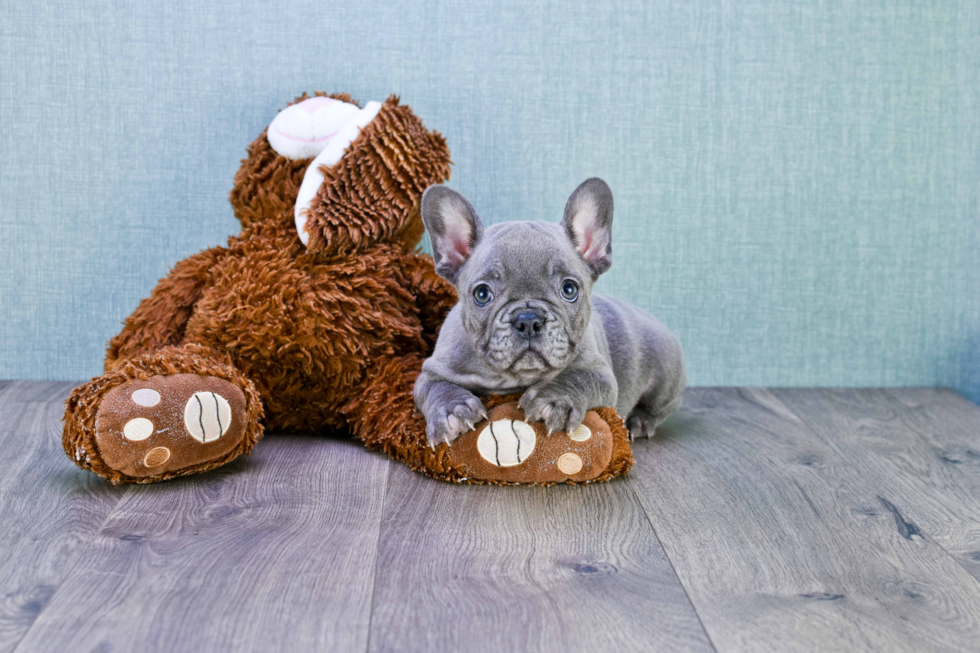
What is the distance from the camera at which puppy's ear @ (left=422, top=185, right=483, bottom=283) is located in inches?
67.9

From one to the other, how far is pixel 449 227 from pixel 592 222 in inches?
10.9

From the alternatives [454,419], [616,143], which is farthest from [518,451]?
[616,143]

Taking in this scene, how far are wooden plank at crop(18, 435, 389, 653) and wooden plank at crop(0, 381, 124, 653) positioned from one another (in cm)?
3

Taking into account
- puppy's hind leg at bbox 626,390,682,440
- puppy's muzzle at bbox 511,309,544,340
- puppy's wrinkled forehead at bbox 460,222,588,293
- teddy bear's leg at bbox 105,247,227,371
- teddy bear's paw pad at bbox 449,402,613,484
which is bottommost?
puppy's hind leg at bbox 626,390,682,440

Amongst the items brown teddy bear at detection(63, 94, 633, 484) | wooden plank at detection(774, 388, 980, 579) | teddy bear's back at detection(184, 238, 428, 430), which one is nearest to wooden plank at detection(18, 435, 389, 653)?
brown teddy bear at detection(63, 94, 633, 484)

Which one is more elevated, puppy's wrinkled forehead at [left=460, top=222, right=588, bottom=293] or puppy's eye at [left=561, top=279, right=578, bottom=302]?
puppy's wrinkled forehead at [left=460, top=222, right=588, bottom=293]

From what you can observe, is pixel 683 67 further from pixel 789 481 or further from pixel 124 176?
pixel 124 176

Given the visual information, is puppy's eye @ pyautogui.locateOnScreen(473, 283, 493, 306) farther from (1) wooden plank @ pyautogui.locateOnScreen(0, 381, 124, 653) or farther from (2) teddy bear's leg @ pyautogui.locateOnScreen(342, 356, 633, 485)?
(1) wooden plank @ pyautogui.locateOnScreen(0, 381, 124, 653)

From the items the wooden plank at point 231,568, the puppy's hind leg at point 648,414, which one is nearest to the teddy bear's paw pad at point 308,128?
the wooden plank at point 231,568

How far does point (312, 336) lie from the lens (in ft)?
6.43

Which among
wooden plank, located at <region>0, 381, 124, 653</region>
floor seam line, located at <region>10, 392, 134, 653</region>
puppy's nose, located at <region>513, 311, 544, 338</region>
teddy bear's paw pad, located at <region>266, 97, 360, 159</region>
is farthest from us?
teddy bear's paw pad, located at <region>266, 97, 360, 159</region>

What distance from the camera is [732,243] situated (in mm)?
2600

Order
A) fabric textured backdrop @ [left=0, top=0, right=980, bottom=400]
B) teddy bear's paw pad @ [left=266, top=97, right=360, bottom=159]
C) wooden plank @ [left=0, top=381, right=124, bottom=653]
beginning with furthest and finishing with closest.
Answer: fabric textured backdrop @ [left=0, top=0, right=980, bottom=400] → teddy bear's paw pad @ [left=266, top=97, right=360, bottom=159] → wooden plank @ [left=0, top=381, right=124, bottom=653]

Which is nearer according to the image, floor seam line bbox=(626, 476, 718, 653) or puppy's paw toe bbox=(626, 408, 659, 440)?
floor seam line bbox=(626, 476, 718, 653)
